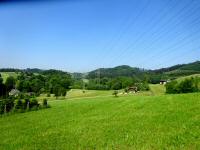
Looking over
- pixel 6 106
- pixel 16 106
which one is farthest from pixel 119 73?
pixel 6 106

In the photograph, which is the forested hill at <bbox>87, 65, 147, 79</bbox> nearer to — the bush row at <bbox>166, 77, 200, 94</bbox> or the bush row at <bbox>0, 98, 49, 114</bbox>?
the bush row at <bbox>166, 77, 200, 94</bbox>

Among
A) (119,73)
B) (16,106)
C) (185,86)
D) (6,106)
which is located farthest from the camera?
(119,73)

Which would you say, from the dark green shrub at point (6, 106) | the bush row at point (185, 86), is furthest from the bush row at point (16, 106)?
the bush row at point (185, 86)

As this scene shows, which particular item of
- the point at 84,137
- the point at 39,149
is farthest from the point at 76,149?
the point at 84,137

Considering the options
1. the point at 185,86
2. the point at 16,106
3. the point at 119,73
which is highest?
the point at 119,73

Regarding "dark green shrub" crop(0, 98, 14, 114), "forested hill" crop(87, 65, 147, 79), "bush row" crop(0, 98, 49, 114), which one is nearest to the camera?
"dark green shrub" crop(0, 98, 14, 114)

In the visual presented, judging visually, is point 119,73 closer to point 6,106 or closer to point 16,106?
point 16,106

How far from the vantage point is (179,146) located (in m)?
10.5

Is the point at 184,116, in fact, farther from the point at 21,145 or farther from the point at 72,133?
the point at 21,145

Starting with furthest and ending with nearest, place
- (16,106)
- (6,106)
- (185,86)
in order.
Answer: (185,86), (16,106), (6,106)

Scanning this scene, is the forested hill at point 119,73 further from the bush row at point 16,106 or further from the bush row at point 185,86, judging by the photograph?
the bush row at point 16,106

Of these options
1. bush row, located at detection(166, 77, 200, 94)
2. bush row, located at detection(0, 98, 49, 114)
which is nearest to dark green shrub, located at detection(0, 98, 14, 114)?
bush row, located at detection(0, 98, 49, 114)

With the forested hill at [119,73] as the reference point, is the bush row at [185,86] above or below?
below

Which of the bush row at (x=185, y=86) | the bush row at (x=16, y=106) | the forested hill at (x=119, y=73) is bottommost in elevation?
the bush row at (x=16, y=106)
